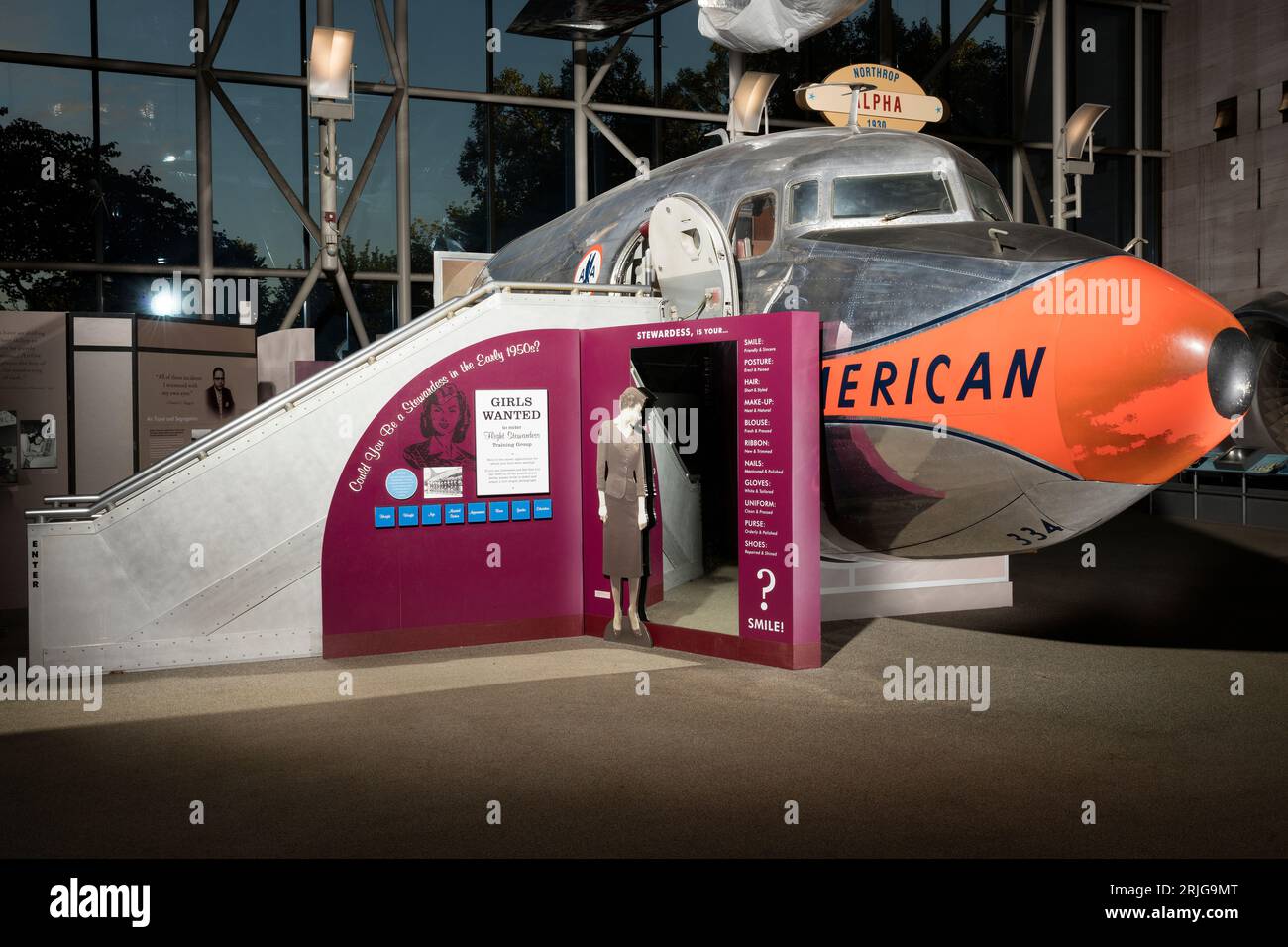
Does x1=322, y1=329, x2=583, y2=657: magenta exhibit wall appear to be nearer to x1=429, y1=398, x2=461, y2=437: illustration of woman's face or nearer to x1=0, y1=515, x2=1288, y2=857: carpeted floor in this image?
x1=429, y1=398, x2=461, y2=437: illustration of woman's face

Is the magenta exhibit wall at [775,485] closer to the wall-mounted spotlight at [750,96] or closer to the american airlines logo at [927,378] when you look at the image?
the american airlines logo at [927,378]

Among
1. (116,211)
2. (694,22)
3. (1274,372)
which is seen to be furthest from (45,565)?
(694,22)

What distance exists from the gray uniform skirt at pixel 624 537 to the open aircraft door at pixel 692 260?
5.30 ft

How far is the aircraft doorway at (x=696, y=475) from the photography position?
10672 mm

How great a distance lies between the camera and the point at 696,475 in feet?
37.5

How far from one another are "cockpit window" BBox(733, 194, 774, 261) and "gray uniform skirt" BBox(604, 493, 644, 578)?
2156 millimetres

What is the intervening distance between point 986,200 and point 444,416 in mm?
4634

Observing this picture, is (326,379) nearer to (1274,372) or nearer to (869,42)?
(1274,372)

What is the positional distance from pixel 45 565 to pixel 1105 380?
24.6ft

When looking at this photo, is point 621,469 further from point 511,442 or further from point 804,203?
point 804,203

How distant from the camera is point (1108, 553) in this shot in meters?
15.6

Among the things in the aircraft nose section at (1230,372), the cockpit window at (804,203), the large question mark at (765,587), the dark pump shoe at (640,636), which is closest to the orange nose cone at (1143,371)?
the aircraft nose section at (1230,372)

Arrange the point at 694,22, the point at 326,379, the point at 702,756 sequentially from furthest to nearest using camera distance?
the point at 694,22 < the point at 326,379 < the point at 702,756

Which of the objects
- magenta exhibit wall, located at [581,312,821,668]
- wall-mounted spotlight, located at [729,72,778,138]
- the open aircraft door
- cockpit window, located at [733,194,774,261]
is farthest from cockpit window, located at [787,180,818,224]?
wall-mounted spotlight, located at [729,72,778,138]
